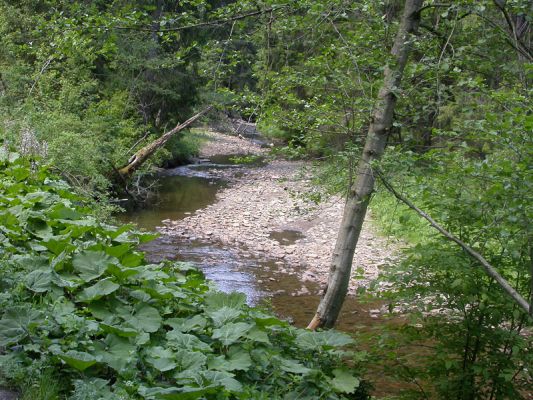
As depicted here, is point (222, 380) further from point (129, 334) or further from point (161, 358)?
point (129, 334)

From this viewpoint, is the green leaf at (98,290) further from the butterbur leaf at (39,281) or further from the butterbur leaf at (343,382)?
the butterbur leaf at (343,382)

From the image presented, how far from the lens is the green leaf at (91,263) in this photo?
3709mm

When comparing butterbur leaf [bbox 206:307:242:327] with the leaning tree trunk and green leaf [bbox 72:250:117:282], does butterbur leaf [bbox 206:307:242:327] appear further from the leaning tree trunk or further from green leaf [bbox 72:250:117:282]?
the leaning tree trunk

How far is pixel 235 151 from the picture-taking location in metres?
31.6

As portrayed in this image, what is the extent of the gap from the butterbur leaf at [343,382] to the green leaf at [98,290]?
5.27 feet

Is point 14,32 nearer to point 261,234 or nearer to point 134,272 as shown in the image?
point 261,234

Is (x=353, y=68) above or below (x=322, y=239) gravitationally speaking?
above

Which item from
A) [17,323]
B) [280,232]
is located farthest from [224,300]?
[280,232]

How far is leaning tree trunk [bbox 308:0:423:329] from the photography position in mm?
5016

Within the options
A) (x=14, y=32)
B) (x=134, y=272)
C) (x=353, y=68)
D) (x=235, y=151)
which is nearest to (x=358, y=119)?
(x=353, y=68)

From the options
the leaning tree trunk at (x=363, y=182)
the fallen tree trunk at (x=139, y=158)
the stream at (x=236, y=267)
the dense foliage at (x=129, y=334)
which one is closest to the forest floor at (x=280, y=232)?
the stream at (x=236, y=267)

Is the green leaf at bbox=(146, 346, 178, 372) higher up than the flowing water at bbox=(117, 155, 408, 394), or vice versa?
the green leaf at bbox=(146, 346, 178, 372)

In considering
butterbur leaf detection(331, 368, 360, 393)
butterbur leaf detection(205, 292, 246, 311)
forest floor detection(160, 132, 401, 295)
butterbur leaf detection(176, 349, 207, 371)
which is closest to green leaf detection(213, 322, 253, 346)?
butterbur leaf detection(176, 349, 207, 371)

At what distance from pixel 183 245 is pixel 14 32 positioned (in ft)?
34.9
